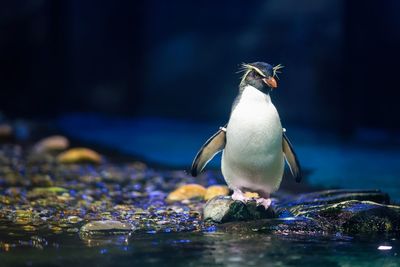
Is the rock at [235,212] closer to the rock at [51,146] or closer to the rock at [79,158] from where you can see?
the rock at [79,158]

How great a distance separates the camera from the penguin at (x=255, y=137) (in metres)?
4.61

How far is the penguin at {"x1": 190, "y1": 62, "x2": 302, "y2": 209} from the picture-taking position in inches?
182

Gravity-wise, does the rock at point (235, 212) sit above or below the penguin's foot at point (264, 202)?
below

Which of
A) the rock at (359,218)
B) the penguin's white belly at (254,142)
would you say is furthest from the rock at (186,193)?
the rock at (359,218)

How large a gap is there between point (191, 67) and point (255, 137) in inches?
457

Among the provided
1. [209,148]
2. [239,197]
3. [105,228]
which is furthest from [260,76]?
[105,228]

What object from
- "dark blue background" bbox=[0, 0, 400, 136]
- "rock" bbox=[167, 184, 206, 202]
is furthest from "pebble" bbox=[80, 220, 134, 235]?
"dark blue background" bbox=[0, 0, 400, 136]

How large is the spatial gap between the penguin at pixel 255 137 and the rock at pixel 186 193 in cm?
133

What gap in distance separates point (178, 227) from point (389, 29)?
9085 mm

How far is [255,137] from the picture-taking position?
462 cm

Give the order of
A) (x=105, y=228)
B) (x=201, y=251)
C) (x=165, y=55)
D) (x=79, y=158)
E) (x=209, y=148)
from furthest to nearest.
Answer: (x=165, y=55), (x=79, y=158), (x=209, y=148), (x=105, y=228), (x=201, y=251)

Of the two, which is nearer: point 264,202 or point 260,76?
point 260,76

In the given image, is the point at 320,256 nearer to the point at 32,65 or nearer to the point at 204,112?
the point at 204,112

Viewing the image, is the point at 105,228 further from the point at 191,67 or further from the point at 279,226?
the point at 191,67
